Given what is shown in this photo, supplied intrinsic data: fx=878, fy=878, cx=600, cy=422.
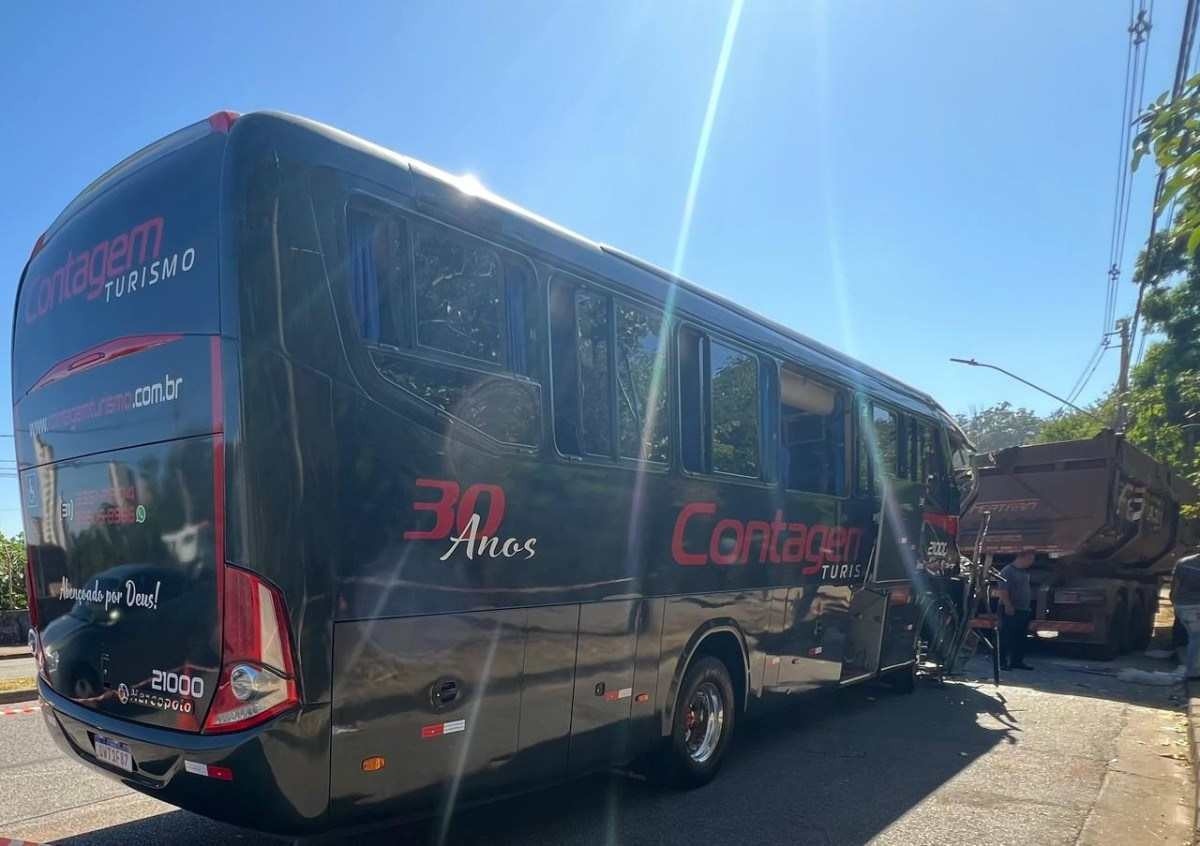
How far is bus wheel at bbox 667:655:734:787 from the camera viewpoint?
229 inches

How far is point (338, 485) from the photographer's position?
143 inches

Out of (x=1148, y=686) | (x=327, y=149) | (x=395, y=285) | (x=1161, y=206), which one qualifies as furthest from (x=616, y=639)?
(x=1148, y=686)

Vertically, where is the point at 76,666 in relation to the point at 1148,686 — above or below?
above

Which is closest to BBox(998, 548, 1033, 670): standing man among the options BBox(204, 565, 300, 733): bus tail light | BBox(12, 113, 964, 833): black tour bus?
BBox(12, 113, 964, 833): black tour bus

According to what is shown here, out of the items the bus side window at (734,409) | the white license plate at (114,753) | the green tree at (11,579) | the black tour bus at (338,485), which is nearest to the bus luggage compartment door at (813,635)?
the bus side window at (734,409)

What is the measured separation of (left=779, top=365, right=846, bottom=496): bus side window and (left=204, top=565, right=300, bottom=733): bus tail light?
4.56 meters

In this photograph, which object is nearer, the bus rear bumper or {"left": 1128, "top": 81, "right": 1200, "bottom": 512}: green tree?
the bus rear bumper

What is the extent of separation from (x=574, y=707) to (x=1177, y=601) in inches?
404

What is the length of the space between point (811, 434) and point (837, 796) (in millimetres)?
2936

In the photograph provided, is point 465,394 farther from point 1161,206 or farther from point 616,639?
point 1161,206

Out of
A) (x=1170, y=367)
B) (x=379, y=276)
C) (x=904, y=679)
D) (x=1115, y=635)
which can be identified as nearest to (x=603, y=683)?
(x=379, y=276)

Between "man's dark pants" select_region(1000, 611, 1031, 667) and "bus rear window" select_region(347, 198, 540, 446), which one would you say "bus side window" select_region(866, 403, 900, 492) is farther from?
"bus rear window" select_region(347, 198, 540, 446)

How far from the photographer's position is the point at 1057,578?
13477mm

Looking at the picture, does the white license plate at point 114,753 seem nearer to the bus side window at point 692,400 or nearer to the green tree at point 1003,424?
the bus side window at point 692,400
